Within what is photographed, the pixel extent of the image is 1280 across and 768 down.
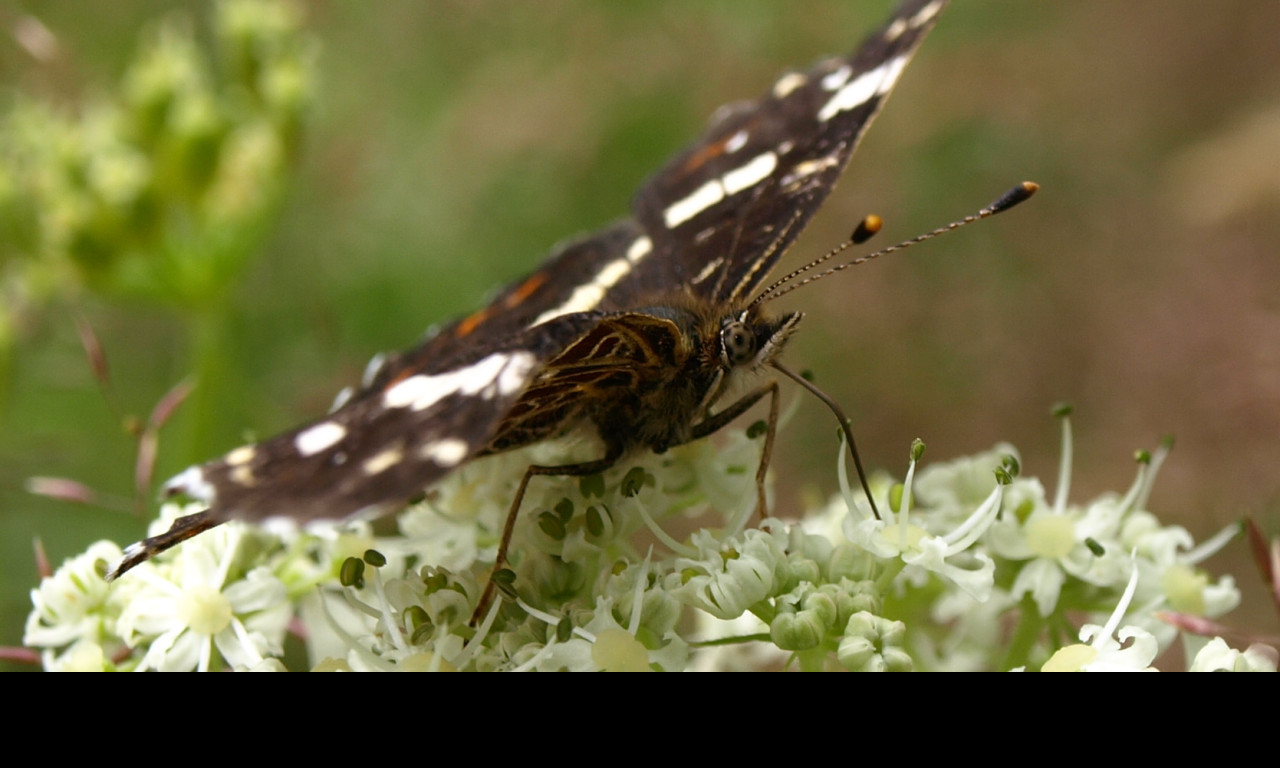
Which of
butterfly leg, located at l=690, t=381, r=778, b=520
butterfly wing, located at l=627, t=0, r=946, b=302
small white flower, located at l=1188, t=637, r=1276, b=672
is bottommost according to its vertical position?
small white flower, located at l=1188, t=637, r=1276, b=672

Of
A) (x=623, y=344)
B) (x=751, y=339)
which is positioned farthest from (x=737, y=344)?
(x=623, y=344)

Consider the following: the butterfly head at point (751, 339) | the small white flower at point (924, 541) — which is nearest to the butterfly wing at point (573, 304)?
the butterfly head at point (751, 339)

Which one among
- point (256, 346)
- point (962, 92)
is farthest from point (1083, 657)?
point (962, 92)

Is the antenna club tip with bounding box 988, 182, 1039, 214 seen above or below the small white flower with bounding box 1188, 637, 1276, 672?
above

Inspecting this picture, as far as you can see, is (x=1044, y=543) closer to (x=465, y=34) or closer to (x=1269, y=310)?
(x=1269, y=310)

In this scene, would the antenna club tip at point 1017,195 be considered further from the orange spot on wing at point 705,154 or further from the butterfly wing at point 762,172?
the orange spot on wing at point 705,154

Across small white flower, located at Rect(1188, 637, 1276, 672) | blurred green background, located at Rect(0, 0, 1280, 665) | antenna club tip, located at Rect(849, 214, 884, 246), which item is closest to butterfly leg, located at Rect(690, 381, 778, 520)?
antenna club tip, located at Rect(849, 214, 884, 246)

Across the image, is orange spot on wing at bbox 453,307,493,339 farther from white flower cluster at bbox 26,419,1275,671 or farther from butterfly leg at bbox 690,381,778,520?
butterfly leg at bbox 690,381,778,520

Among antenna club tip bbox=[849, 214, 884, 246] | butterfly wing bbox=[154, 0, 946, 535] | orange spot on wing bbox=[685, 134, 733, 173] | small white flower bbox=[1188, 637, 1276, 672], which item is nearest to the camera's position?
butterfly wing bbox=[154, 0, 946, 535]
